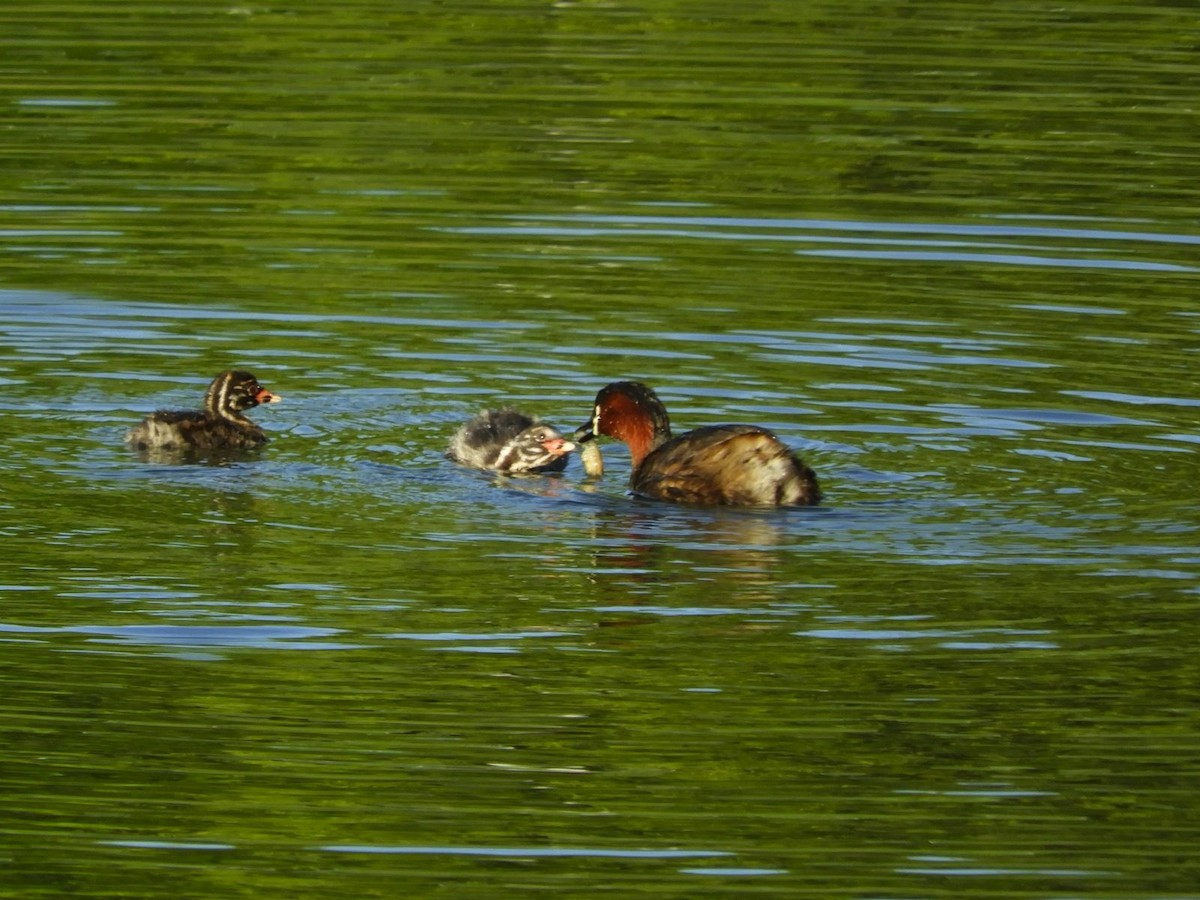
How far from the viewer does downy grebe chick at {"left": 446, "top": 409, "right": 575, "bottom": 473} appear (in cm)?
1097

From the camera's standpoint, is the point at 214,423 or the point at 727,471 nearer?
the point at 727,471

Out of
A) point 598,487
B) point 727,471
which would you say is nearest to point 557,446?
point 598,487

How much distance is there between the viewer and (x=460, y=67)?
20516 mm

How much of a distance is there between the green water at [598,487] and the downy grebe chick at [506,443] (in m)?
0.14

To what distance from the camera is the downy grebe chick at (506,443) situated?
10969 millimetres

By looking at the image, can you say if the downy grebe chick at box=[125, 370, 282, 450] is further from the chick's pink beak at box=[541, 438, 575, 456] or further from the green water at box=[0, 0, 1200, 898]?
the chick's pink beak at box=[541, 438, 575, 456]

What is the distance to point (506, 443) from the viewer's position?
434 inches

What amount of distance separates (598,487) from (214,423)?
1.66 m

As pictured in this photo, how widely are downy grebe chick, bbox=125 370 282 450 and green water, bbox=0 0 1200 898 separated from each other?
0.45 feet

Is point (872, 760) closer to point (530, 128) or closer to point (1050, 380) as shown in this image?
point (1050, 380)

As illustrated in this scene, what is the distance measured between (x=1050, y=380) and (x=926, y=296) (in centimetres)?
195

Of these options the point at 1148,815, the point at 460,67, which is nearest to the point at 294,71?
the point at 460,67

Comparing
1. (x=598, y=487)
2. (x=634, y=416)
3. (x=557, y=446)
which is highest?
(x=634, y=416)

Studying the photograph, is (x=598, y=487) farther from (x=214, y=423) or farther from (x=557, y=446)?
(x=214, y=423)
